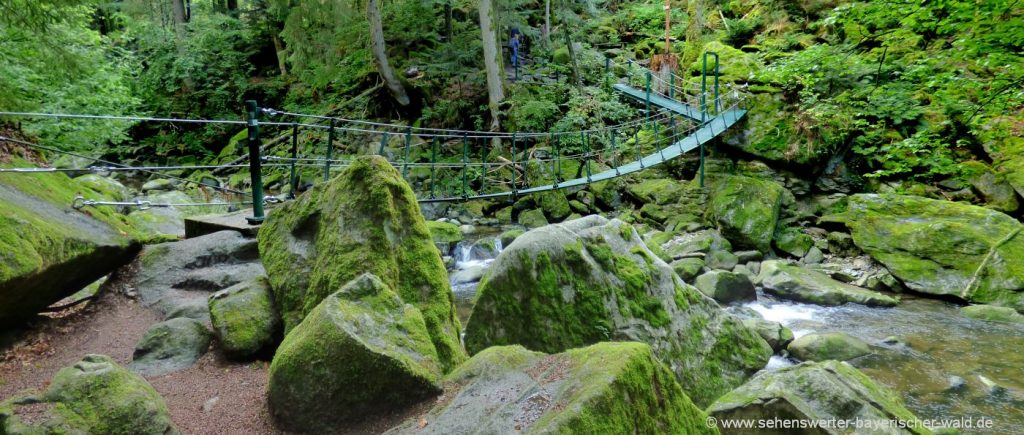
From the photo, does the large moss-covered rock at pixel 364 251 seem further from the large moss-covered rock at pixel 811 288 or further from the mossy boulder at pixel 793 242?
the mossy boulder at pixel 793 242

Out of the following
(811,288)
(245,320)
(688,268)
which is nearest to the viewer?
(245,320)

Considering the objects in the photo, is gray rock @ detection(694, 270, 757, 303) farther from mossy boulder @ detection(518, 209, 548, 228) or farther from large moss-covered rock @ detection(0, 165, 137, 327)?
large moss-covered rock @ detection(0, 165, 137, 327)

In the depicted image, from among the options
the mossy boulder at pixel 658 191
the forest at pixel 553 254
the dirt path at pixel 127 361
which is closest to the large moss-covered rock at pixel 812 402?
the forest at pixel 553 254

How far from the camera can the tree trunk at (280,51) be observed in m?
21.0

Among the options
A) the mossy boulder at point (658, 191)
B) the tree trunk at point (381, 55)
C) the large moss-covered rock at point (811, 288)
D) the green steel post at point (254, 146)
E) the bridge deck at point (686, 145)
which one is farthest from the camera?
the tree trunk at point (381, 55)

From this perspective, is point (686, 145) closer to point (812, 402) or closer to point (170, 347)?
point (812, 402)

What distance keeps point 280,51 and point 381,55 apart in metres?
6.65

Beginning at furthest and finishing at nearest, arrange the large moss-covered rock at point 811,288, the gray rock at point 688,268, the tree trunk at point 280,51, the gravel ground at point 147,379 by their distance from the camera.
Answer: the tree trunk at point 280,51
the gray rock at point 688,268
the large moss-covered rock at point 811,288
the gravel ground at point 147,379

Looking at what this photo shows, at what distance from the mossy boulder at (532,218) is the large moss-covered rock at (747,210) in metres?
3.60

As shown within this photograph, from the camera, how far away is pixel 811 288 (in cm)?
855

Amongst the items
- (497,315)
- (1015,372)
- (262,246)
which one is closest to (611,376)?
(497,315)

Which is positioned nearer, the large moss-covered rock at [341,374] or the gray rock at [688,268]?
the large moss-covered rock at [341,374]

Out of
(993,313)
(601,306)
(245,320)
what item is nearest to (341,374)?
(245,320)

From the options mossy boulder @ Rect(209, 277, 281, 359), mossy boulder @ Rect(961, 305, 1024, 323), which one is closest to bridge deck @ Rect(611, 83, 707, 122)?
mossy boulder @ Rect(961, 305, 1024, 323)
